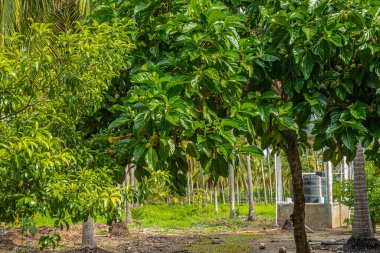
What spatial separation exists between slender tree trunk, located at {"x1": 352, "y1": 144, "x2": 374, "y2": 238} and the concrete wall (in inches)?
237

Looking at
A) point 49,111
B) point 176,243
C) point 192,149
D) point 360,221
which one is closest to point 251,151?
point 192,149

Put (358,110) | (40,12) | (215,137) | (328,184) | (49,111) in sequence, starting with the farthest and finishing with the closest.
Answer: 1. (328,184)
2. (40,12)
3. (49,111)
4. (358,110)
5. (215,137)

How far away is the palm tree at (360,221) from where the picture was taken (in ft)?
32.5

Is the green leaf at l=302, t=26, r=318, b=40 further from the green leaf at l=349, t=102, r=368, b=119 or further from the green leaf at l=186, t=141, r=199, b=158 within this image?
the green leaf at l=186, t=141, r=199, b=158

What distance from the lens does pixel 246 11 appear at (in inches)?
175

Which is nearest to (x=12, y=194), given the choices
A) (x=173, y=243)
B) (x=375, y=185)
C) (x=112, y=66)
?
(x=112, y=66)

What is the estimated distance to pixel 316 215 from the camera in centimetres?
1631

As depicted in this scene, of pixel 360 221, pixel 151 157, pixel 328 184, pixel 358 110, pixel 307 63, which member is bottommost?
pixel 360 221

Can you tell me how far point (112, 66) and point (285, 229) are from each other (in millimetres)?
13310

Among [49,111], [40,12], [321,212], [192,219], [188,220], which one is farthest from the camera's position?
[192,219]

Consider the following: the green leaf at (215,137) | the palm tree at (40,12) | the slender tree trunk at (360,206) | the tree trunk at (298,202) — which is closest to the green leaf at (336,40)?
the green leaf at (215,137)

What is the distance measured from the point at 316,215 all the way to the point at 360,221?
246 inches

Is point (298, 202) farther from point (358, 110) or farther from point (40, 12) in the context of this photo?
point (40, 12)

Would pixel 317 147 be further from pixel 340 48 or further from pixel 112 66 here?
pixel 112 66
